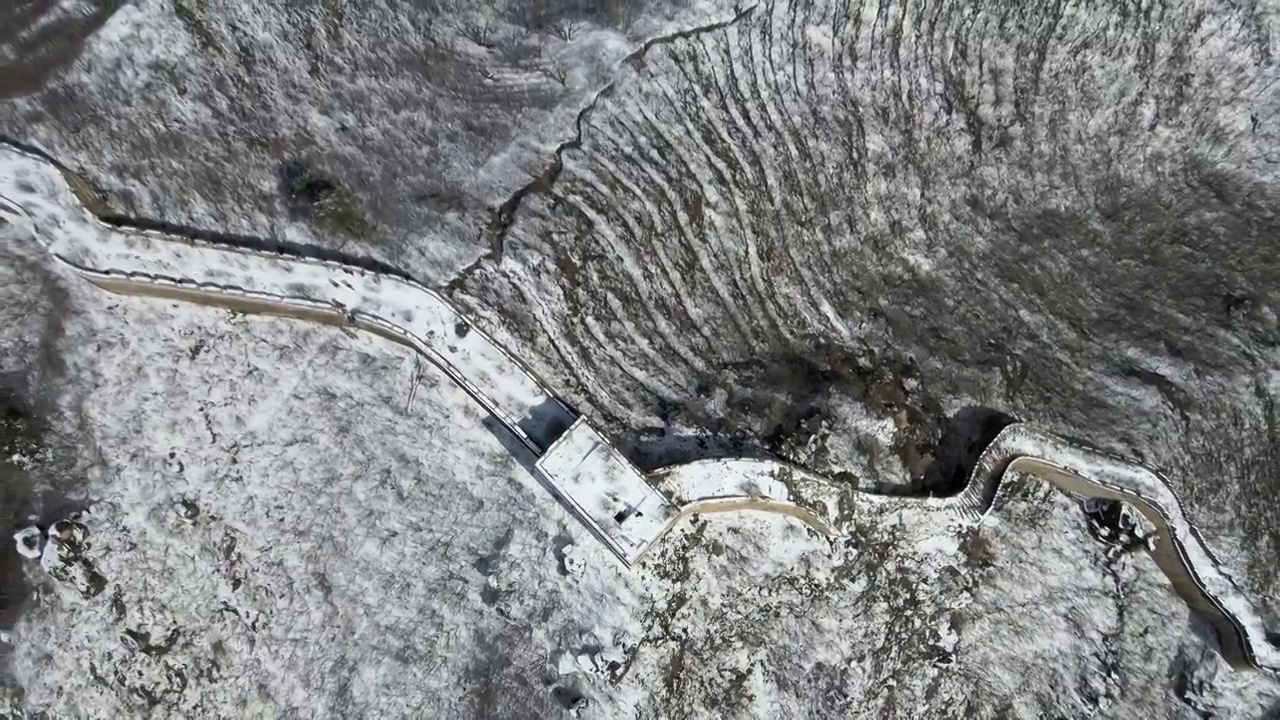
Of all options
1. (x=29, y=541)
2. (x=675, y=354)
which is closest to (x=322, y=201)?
(x=675, y=354)

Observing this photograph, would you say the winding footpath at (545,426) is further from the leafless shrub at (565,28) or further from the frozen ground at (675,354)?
the leafless shrub at (565,28)

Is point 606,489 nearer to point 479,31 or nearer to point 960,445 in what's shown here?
point 960,445

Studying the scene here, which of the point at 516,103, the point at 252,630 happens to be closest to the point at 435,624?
the point at 252,630

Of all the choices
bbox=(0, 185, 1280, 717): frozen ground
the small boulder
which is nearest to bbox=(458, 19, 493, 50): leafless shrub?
bbox=(0, 185, 1280, 717): frozen ground

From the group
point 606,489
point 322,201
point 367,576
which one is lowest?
point 367,576

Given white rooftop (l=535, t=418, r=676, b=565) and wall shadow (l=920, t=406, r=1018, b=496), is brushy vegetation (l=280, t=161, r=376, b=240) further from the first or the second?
wall shadow (l=920, t=406, r=1018, b=496)

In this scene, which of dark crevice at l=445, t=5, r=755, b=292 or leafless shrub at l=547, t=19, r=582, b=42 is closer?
leafless shrub at l=547, t=19, r=582, b=42

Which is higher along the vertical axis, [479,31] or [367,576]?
[479,31]
